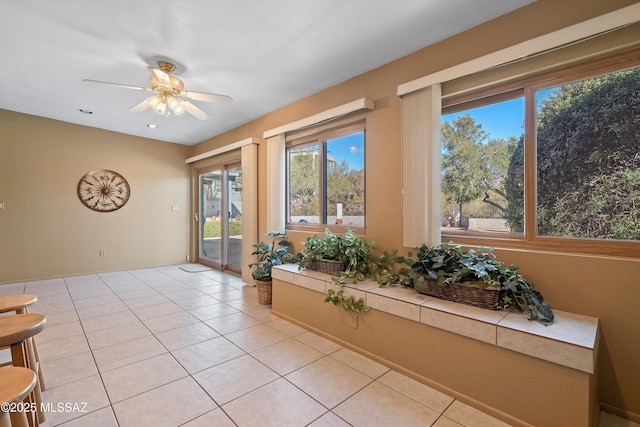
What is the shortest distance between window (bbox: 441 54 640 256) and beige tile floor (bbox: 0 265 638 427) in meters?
1.22

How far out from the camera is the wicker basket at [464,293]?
1.84m

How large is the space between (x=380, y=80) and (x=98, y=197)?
17.9 ft

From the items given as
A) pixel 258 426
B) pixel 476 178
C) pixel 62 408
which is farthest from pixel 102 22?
pixel 476 178

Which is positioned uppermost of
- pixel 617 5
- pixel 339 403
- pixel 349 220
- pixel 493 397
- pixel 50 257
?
pixel 617 5

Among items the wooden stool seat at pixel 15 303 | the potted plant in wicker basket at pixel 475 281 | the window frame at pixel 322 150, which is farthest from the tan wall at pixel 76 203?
the potted plant in wicker basket at pixel 475 281

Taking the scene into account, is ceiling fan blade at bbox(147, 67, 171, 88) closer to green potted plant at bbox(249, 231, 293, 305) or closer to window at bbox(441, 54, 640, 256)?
green potted plant at bbox(249, 231, 293, 305)

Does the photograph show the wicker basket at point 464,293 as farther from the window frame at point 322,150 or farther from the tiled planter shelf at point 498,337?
the window frame at point 322,150

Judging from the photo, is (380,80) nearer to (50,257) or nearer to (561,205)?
(561,205)

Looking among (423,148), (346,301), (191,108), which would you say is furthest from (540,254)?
(191,108)

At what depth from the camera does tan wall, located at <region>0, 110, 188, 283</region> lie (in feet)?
14.4

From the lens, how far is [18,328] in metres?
1.37

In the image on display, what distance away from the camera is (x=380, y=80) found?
280 centimetres

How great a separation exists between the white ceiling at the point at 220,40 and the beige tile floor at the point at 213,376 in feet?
8.88

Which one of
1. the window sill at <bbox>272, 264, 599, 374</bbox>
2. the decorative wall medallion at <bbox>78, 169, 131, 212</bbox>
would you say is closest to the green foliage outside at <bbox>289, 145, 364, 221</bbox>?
the window sill at <bbox>272, 264, 599, 374</bbox>
